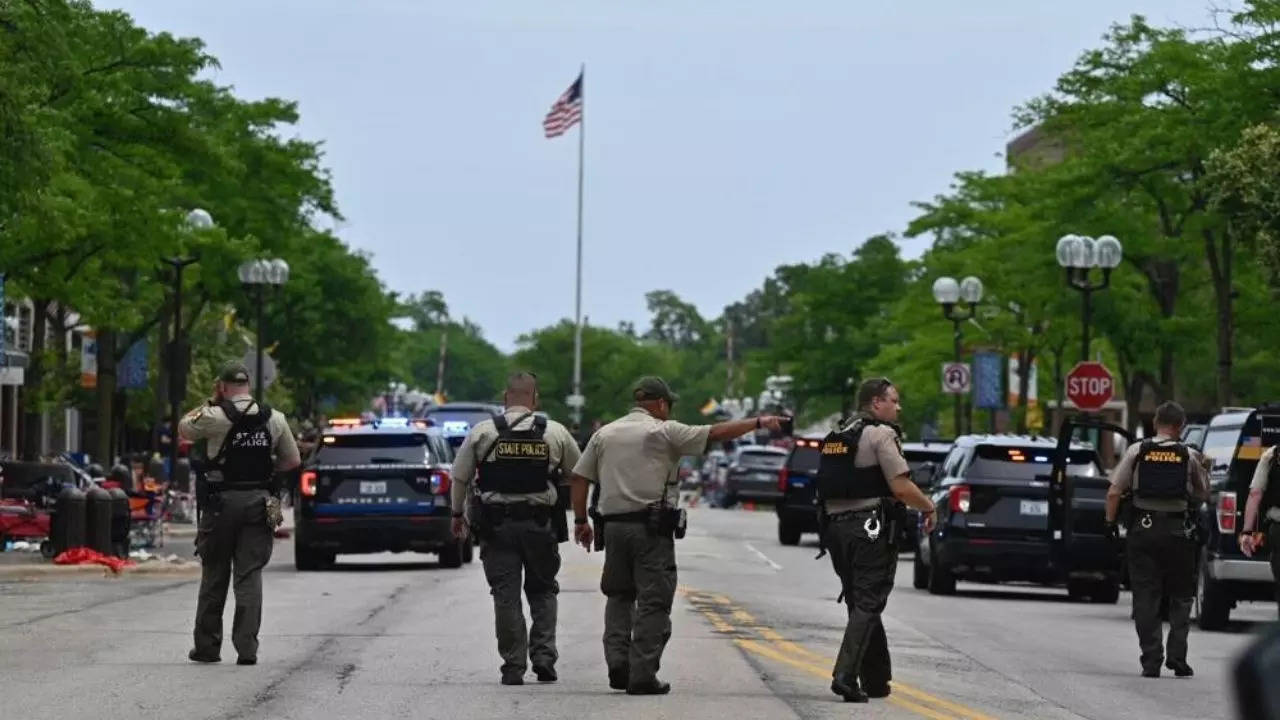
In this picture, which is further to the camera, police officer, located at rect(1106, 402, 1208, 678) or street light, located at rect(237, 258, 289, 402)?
street light, located at rect(237, 258, 289, 402)

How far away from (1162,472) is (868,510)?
382 cm

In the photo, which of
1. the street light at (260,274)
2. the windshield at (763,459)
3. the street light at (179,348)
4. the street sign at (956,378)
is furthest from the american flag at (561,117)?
the street light at (179,348)

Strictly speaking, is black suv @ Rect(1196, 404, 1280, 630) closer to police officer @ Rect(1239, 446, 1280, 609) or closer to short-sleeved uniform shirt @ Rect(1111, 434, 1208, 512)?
police officer @ Rect(1239, 446, 1280, 609)

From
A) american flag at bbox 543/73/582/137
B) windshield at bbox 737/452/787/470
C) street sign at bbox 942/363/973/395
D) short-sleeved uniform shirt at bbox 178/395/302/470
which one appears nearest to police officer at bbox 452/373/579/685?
short-sleeved uniform shirt at bbox 178/395/302/470

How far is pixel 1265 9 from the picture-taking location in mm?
39938

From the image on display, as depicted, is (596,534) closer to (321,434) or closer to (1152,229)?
Answer: (321,434)

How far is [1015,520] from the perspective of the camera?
2656 cm

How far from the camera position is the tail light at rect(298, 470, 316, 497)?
96.3ft

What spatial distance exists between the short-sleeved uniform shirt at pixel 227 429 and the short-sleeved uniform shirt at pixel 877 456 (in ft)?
11.5

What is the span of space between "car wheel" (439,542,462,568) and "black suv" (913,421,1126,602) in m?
6.20

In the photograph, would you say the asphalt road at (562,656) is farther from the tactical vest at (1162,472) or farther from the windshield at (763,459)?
the windshield at (763,459)

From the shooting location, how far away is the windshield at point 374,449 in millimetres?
29750

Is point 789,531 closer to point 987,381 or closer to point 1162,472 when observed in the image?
point 987,381

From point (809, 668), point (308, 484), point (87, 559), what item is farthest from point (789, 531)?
point (809, 668)
